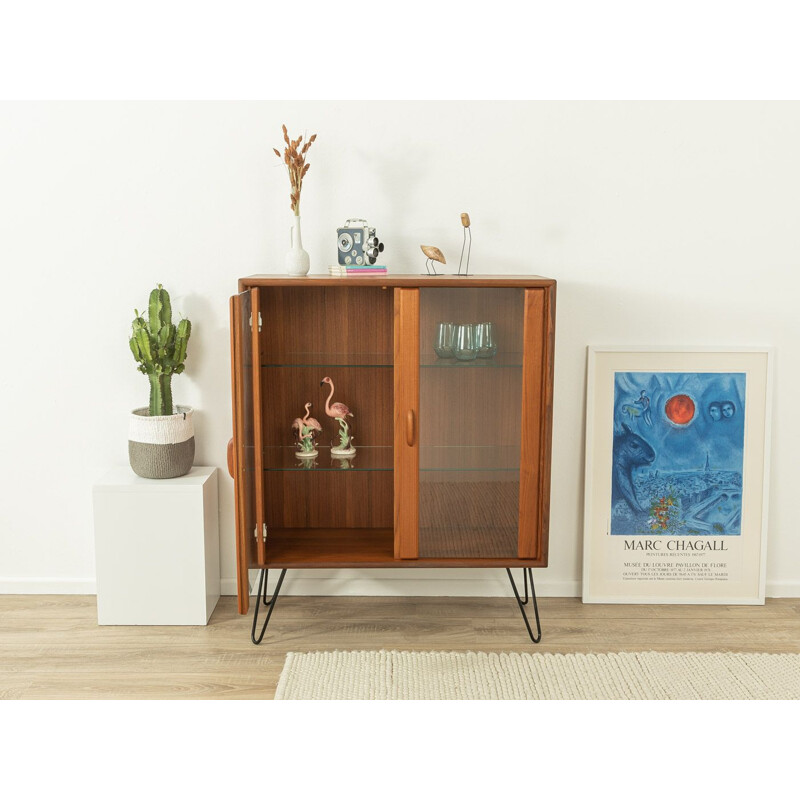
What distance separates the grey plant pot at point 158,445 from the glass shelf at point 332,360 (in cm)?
42

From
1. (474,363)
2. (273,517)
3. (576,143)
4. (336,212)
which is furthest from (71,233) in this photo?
(576,143)

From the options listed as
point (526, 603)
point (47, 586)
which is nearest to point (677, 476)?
point (526, 603)

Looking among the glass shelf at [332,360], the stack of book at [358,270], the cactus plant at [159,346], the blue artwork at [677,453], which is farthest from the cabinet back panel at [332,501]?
the blue artwork at [677,453]

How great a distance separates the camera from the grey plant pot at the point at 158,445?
321 centimetres

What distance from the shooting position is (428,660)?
2.96m

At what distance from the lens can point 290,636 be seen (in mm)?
3162

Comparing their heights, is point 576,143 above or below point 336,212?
above

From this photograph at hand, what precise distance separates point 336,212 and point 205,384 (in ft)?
2.83

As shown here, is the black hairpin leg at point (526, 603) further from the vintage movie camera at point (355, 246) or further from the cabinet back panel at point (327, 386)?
the vintage movie camera at point (355, 246)

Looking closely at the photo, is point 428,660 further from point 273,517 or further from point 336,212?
point 336,212

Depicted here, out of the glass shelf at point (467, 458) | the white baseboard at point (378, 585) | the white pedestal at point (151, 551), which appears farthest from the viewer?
the white baseboard at point (378, 585)

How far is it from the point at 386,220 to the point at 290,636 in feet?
5.32

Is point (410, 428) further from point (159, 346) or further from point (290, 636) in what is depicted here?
point (159, 346)

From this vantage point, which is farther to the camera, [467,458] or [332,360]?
[332,360]
